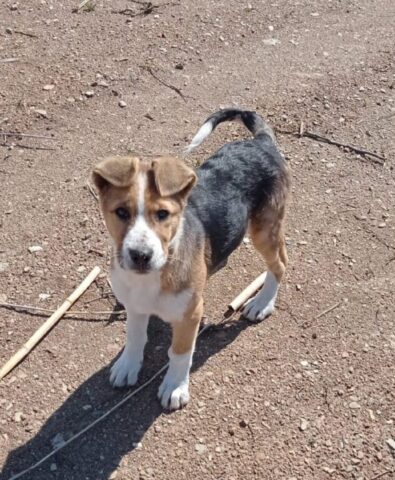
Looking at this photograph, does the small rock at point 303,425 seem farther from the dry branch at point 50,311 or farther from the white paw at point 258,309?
the dry branch at point 50,311

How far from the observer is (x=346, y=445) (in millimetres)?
4703

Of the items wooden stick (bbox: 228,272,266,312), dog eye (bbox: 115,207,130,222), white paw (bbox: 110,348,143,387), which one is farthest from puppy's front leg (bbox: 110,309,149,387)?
dog eye (bbox: 115,207,130,222)

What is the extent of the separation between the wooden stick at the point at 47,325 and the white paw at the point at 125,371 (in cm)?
64

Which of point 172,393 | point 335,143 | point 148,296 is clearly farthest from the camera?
point 335,143

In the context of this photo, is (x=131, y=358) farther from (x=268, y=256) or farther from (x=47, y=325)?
(x=268, y=256)

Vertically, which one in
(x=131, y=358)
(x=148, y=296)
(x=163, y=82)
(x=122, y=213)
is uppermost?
(x=122, y=213)

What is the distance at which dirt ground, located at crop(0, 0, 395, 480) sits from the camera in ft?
15.4

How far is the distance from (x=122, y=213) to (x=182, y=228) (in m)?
0.54

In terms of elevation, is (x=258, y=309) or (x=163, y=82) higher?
(x=163, y=82)

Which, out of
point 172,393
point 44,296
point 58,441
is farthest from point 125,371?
point 44,296

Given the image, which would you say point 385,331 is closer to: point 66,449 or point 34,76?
point 66,449

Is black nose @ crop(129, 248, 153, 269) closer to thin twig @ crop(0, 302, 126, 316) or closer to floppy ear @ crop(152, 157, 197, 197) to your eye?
floppy ear @ crop(152, 157, 197, 197)

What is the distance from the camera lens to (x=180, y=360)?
4.70m

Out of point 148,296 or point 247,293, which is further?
point 247,293
